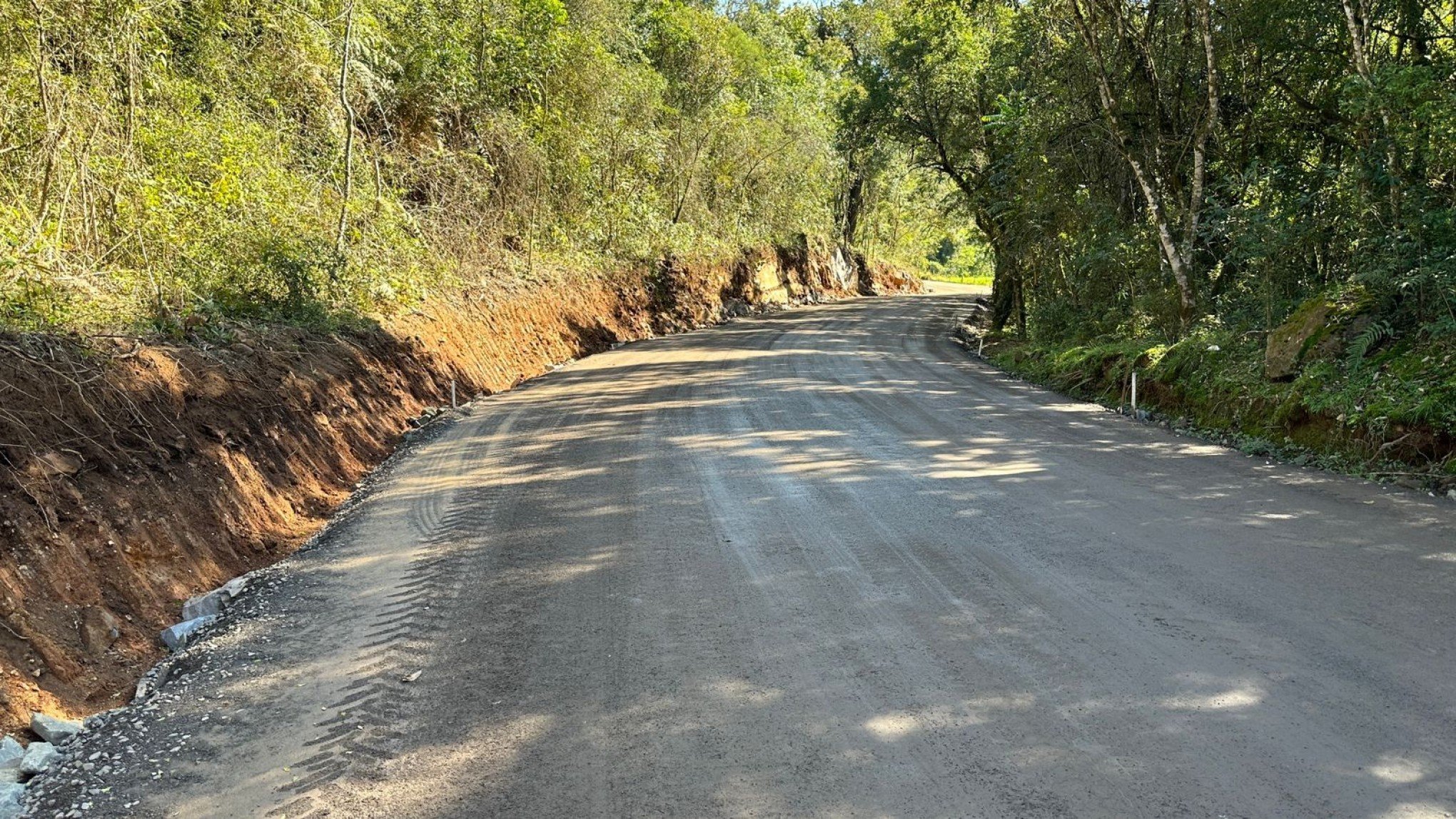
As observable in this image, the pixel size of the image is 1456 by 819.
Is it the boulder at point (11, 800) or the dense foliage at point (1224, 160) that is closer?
the boulder at point (11, 800)

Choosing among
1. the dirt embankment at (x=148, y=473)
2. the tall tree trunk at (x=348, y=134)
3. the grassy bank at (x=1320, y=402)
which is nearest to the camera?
the dirt embankment at (x=148, y=473)

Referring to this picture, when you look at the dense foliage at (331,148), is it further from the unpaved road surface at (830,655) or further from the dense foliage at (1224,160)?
the dense foliage at (1224,160)

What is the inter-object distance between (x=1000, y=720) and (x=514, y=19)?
19.4 m

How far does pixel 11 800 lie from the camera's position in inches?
125

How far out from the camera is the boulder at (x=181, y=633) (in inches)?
184

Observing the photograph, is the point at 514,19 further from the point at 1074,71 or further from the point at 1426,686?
the point at 1426,686

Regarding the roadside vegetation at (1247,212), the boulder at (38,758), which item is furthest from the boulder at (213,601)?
the roadside vegetation at (1247,212)

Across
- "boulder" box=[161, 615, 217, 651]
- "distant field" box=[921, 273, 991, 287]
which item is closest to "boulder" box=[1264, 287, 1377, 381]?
"boulder" box=[161, 615, 217, 651]

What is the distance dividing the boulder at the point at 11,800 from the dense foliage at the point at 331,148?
3507 mm

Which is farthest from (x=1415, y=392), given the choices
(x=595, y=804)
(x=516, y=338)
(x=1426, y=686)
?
(x=516, y=338)

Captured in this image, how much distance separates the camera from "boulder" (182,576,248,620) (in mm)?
4962

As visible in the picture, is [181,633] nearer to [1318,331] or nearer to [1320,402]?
[1320,402]

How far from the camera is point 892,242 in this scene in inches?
2276

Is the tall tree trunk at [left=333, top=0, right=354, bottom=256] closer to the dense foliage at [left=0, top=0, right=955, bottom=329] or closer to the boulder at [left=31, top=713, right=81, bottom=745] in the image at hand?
the dense foliage at [left=0, top=0, right=955, bottom=329]
